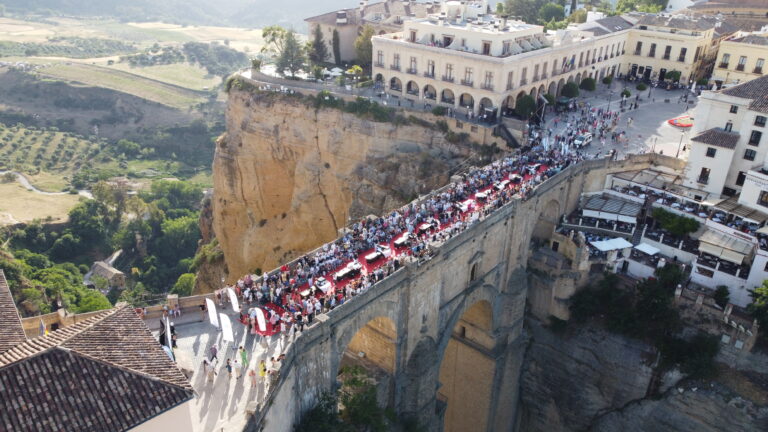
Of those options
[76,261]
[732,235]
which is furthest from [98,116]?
[732,235]

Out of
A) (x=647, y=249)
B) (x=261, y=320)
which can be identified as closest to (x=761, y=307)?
(x=647, y=249)

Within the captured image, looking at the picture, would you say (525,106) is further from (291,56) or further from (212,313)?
(212,313)

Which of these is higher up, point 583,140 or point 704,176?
point 583,140

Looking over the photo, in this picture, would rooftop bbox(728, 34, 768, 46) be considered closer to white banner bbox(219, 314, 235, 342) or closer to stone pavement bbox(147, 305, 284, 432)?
stone pavement bbox(147, 305, 284, 432)

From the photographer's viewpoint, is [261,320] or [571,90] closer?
[261,320]

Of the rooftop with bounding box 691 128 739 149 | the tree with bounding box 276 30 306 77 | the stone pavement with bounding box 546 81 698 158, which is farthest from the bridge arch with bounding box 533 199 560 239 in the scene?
the tree with bounding box 276 30 306 77

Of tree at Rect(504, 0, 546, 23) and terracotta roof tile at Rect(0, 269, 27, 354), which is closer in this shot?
terracotta roof tile at Rect(0, 269, 27, 354)

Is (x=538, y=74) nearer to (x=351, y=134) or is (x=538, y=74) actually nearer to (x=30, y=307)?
(x=351, y=134)
